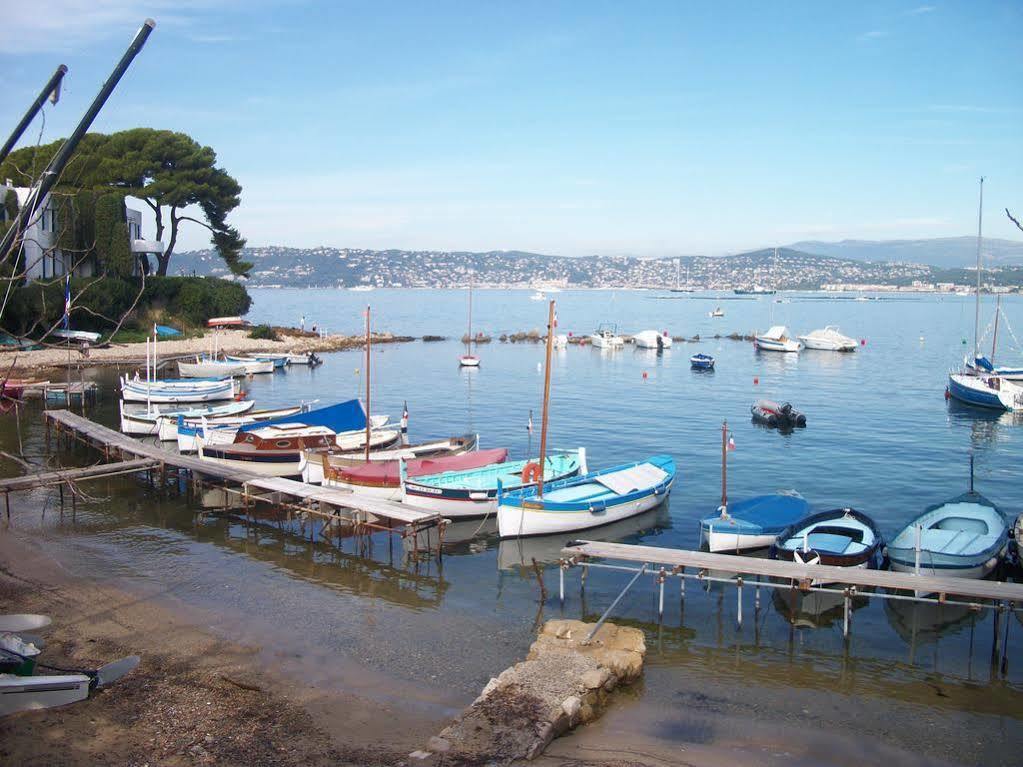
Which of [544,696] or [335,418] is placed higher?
[335,418]

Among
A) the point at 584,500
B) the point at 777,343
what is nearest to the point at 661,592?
the point at 584,500

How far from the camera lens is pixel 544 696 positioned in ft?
41.6

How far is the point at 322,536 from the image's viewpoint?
23.6 meters

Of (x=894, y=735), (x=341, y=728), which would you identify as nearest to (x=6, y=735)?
(x=341, y=728)

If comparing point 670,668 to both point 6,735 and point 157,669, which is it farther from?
point 6,735

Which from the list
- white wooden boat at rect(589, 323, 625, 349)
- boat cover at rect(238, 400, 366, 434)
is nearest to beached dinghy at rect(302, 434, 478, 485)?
boat cover at rect(238, 400, 366, 434)

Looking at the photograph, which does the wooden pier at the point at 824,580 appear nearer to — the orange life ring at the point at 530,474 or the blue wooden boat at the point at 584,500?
the blue wooden boat at the point at 584,500

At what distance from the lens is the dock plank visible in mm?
16156

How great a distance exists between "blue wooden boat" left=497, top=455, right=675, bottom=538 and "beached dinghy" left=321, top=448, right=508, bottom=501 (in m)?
3.58

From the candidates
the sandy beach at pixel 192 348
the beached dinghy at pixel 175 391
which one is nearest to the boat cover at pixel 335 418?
the beached dinghy at pixel 175 391

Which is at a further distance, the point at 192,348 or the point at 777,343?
the point at 777,343

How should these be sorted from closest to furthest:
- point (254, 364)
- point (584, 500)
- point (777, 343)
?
point (584, 500), point (254, 364), point (777, 343)

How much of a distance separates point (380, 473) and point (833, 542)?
13253 millimetres

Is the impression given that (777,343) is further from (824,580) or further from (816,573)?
(824,580)
